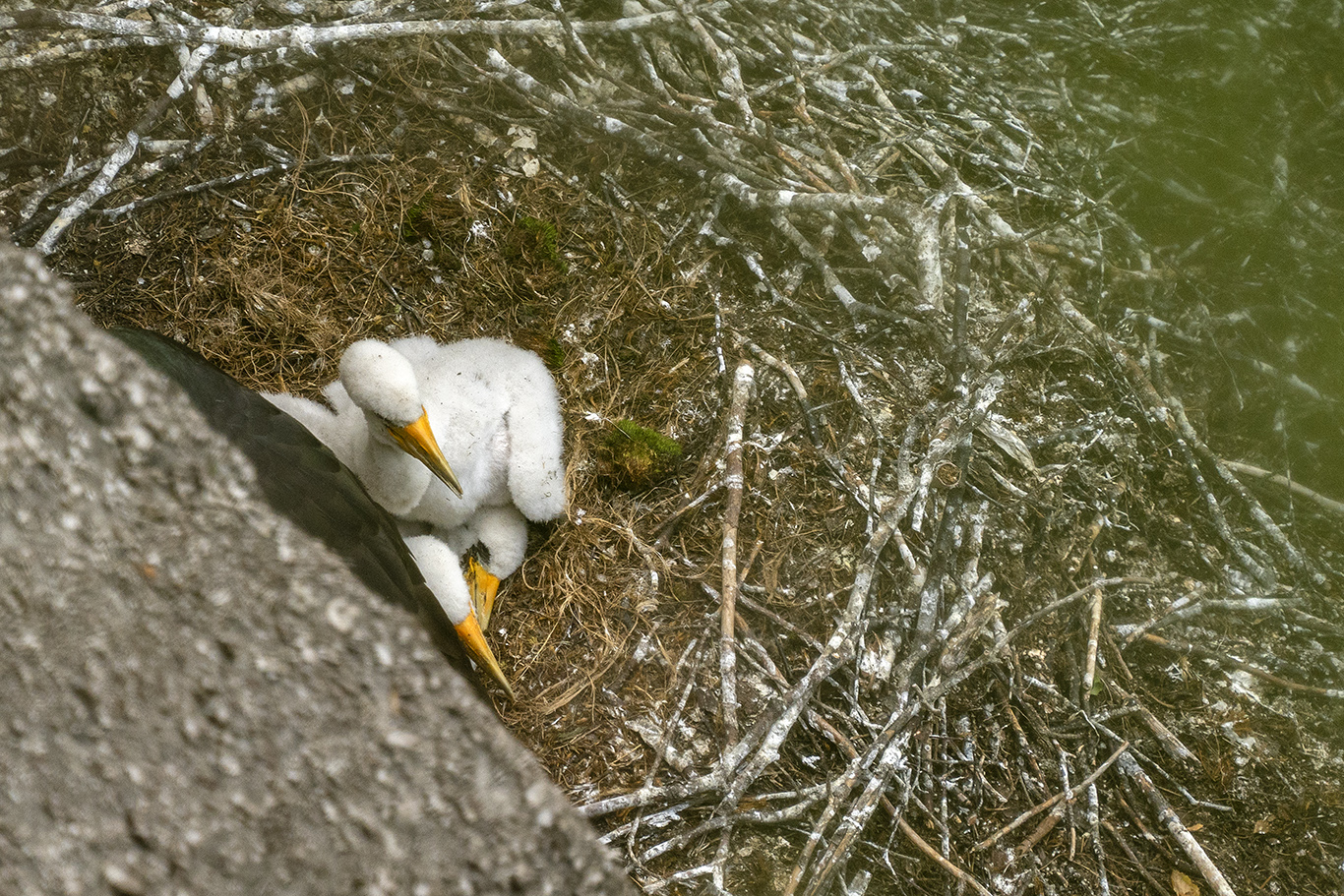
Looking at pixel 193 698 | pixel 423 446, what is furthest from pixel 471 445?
pixel 193 698

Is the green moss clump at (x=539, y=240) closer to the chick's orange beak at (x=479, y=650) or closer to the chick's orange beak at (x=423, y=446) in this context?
the chick's orange beak at (x=423, y=446)

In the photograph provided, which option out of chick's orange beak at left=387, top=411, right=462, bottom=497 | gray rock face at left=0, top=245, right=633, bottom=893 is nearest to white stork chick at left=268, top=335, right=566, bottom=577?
chick's orange beak at left=387, top=411, right=462, bottom=497

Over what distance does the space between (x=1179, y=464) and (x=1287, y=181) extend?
0.79 meters

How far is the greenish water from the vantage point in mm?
1974

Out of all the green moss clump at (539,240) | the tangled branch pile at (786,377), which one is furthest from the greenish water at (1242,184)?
the green moss clump at (539,240)

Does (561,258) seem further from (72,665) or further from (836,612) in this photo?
(72,665)

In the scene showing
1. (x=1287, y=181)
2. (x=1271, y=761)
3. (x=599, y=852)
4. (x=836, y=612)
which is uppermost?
(x=1287, y=181)

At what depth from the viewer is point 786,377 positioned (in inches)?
96.3

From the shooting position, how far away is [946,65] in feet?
9.02

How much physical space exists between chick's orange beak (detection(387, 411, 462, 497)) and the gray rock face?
A: 1124 mm

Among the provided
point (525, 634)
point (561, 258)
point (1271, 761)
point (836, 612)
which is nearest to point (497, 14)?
point (561, 258)

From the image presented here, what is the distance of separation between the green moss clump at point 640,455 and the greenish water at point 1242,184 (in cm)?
142

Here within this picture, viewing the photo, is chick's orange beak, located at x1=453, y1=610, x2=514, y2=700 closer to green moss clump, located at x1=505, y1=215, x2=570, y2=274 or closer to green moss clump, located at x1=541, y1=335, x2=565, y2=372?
green moss clump, located at x1=541, y1=335, x2=565, y2=372

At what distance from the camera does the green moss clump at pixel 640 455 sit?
234 cm
